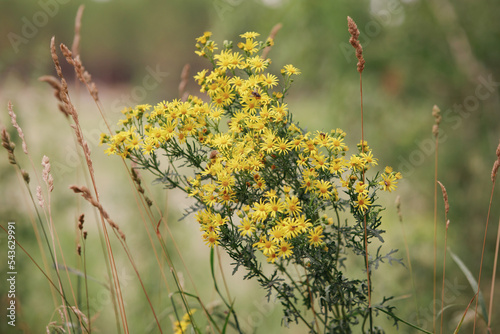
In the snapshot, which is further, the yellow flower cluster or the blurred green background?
the blurred green background

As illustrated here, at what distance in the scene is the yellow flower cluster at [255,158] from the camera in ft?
2.92

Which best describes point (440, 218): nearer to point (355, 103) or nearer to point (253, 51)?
point (355, 103)

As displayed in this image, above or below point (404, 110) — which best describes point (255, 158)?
below

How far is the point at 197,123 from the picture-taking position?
990 millimetres

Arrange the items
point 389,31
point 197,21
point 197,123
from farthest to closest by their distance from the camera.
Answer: point 197,21 → point 389,31 → point 197,123

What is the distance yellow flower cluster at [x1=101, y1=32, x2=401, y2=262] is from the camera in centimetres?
89

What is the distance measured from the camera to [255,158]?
0.92 metres

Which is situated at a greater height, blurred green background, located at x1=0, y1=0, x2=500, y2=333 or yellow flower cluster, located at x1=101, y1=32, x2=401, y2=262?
blurred green background, located at x1=0, y1=0, x2=500, y2=333

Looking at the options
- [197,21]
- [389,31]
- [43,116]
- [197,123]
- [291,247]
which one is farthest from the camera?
[197,21]

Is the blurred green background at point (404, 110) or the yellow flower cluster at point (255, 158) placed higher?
the blurred green background at point (404, 110)

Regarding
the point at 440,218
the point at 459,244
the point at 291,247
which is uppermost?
the point at 440,218

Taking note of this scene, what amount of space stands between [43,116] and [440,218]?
3224 millimetres

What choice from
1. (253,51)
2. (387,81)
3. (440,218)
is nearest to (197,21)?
(387,81)

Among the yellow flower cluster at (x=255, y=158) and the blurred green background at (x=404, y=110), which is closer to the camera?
the yellow flower cluster at (x=255, y=158)
